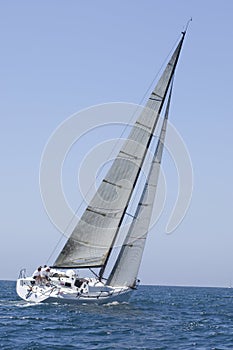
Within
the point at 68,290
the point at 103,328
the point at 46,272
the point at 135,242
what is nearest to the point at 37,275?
the point at 46,272

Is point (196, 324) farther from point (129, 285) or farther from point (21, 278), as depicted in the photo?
point (21, 278)

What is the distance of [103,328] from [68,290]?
9624 mm

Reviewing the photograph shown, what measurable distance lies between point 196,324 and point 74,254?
10086 millimetres

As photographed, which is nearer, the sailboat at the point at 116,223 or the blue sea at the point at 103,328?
the blue sea at the point at 103,328

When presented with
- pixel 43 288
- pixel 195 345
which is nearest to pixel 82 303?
pixel 43 288

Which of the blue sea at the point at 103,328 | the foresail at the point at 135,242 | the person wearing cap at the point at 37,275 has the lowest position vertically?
the blue sea at the point at 103,328

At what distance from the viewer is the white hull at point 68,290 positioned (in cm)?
3838

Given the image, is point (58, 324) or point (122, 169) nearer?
point (58, 324)

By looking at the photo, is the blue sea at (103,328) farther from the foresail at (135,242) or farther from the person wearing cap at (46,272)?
the foresail at (135,242)

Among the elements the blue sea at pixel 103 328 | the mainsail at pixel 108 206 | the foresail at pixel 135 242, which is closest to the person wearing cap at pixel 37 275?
the mainsail at pixel 108 206

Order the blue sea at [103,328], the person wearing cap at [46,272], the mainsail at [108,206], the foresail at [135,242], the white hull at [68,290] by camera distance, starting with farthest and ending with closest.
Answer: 1. the foresail at [135,242]
2. the mainsail at [108,206]
3. the person wearing cap at [46,272]
4. the white hull at [68,290]
5. the blue sea at [103,328]

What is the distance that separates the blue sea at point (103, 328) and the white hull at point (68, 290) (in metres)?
0.49

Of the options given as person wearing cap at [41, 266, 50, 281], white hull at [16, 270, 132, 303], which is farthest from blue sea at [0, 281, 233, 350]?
person wearing cap at [41, 266, 50, 281]

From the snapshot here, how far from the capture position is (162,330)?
1180 inches
